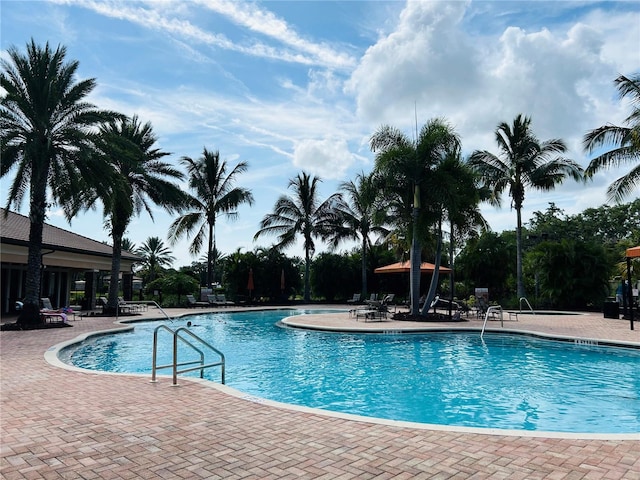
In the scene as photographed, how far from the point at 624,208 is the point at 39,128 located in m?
55.0

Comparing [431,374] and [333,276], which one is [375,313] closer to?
[431,374]

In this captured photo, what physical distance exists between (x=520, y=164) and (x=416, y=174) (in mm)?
10441

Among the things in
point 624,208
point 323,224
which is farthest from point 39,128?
point 624,208

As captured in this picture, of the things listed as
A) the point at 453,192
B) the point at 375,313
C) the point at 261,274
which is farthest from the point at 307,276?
the point at 453,192

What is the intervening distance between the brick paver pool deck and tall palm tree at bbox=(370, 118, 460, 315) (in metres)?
13.3

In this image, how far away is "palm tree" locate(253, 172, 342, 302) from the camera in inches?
1230

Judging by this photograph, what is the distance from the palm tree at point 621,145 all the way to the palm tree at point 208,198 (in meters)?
A: 19.7

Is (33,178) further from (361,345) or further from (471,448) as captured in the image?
(471,448)

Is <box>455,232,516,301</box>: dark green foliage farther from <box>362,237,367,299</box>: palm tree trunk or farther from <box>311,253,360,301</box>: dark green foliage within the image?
<box>311,253,360,301</box>: dark green foliage

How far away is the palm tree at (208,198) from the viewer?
29.3 metres

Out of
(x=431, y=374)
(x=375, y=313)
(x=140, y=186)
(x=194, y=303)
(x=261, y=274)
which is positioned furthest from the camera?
(x=261, y=274)

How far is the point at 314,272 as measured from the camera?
3312 centimetres

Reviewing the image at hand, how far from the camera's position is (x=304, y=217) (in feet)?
103

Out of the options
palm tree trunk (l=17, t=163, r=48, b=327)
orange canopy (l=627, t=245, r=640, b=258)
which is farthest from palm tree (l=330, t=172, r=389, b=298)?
palm tree trunk (l=17, t=163, r=48, b=327)
